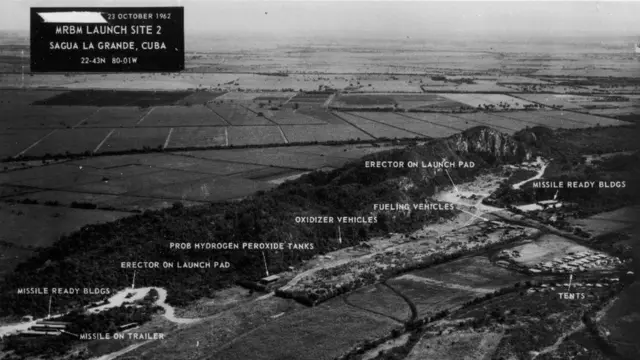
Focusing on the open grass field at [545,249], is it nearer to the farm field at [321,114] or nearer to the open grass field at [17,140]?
the farm field at [321,114]

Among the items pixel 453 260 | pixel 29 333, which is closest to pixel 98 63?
pixel 29 333

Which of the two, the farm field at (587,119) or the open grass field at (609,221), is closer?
the open grass field at (609,221)

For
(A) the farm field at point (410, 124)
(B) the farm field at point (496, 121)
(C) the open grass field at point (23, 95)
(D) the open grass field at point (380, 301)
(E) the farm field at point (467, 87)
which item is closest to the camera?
(D) the open grass field at point (380, 301)

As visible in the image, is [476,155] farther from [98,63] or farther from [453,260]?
[98,63]

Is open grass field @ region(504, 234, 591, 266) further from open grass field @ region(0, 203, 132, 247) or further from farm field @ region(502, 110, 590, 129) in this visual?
farm field @ region(502, 110, 590, 129)

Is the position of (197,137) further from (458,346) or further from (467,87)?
(467,87)


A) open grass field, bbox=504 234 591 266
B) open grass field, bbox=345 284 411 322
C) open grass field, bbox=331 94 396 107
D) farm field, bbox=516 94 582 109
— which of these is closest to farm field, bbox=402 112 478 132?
open grass field, bbox=331 94 396 107

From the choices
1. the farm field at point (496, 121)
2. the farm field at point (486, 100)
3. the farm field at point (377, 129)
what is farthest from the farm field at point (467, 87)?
the farm field at point (377, 129)
